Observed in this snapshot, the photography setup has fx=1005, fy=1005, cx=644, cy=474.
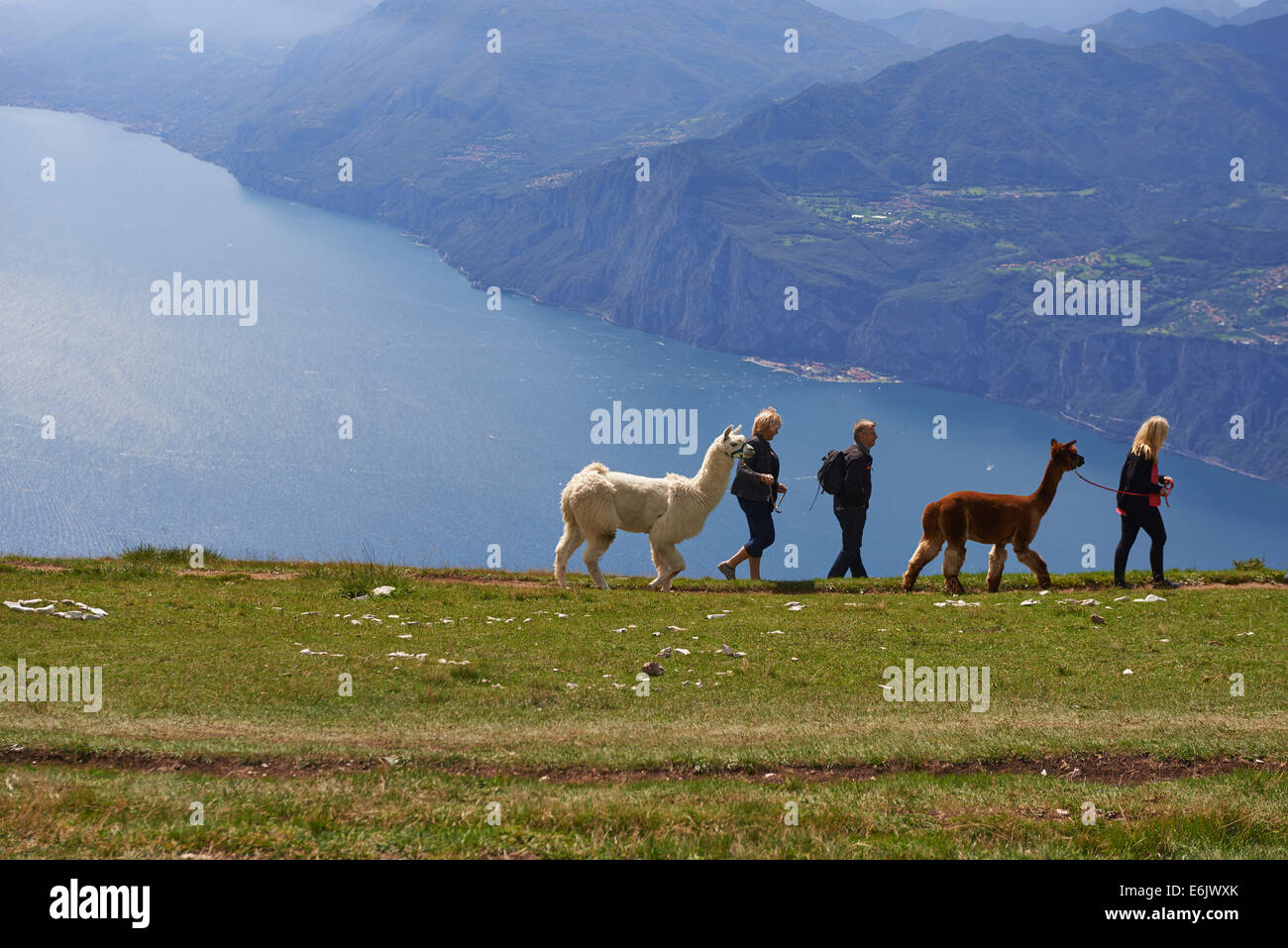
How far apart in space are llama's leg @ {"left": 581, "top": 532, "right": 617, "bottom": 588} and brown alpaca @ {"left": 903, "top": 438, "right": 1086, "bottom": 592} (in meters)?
5.51

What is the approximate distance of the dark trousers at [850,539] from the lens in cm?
1969

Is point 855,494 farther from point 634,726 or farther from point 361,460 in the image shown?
point 361,460

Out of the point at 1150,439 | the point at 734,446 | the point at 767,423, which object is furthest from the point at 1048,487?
the point at 734,446

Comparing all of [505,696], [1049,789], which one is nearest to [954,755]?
[1049,789]

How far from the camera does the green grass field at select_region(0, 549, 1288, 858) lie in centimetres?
742

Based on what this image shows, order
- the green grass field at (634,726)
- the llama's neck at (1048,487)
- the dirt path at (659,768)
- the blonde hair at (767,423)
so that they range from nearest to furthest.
→ the green grass field at (634,726) < the dirt path at (659,768) < the llama's neck at (1048,487) < the blonde hair at (767,423)

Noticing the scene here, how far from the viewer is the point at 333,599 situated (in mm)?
17000

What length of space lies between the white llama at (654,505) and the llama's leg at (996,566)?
4694 millimetres

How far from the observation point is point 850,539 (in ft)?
65.4

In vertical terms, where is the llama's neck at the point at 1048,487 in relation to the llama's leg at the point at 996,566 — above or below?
above

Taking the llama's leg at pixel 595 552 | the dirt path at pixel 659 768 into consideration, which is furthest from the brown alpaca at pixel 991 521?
the dirt path at pixel 659 768

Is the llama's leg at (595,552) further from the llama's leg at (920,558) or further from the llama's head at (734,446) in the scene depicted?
the llama's leg at (920,558)
